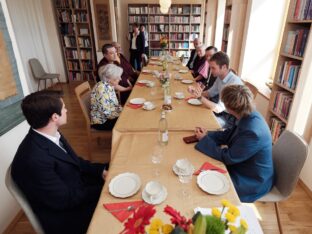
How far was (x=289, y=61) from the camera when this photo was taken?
99.7 inches

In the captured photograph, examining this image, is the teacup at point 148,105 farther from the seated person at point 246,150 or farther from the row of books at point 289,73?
the row of books at point 289,73

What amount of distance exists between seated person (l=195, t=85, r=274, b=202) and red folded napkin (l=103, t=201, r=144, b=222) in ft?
2.09

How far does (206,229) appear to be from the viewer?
24.1 inches

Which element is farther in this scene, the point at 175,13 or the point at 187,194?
the point at 175,13

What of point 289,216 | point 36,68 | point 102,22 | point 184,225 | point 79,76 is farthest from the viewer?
point 79,76

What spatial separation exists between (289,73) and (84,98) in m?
2.41

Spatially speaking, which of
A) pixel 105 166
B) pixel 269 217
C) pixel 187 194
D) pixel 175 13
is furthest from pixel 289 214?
pixel 175 13

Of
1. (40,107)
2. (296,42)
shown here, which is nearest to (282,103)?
(296,42)

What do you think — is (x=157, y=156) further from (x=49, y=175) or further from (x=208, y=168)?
(x=49, y=175)

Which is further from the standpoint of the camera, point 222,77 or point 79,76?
point 79,76

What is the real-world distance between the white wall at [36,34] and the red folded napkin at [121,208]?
4.93 meters

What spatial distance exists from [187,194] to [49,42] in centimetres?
620

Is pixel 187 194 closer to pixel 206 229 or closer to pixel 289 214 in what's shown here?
pixel 206 229

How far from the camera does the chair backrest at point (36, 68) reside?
5.03 meters
